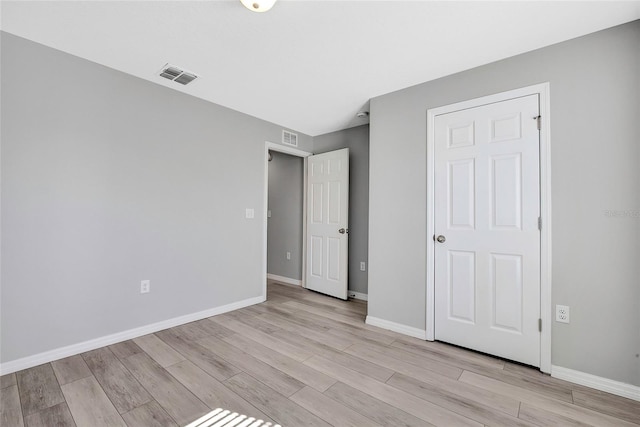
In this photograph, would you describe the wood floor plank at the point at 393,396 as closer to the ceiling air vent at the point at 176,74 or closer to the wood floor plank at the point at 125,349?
the wood floor plank at the point at 125,349

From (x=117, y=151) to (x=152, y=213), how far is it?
60 cm

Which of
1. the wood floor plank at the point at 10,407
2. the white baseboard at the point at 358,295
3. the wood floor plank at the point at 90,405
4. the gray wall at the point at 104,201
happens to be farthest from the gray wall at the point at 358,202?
the wood floor plank at the point at 10,407

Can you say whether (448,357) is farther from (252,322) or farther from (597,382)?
(252,322)

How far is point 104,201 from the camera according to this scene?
231 cm

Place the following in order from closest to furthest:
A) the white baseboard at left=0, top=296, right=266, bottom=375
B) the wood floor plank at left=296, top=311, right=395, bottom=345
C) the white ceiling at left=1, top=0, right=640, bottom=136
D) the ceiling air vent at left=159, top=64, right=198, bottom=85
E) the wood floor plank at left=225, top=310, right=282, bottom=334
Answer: the white ceiling at left=1, top=0, right=640, bottom=136, the white baseboard at left=0, top=296, right=266, bottom=375, the ceiling air vent at left=159, top=64, right=198, bottom=85, the wood floor plank at left=296, top=311, right=395, bottom=345, the wood floor plank at left=225, top=310, right=282, bottom=334

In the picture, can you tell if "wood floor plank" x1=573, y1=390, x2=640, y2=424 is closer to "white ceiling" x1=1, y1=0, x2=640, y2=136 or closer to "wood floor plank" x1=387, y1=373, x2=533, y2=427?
"wood floor plank" x1=387, y1=373, x2=533, y2=427

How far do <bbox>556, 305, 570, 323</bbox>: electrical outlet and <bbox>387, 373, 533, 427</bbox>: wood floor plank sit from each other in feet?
2.31

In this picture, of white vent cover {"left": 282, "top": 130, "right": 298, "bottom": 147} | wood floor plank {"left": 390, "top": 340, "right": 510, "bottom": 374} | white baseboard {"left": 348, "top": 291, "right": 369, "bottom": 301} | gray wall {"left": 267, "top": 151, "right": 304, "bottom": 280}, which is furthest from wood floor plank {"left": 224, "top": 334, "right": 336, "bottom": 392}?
white vent cover {"left": 282, "top": 130, "right": 298, "bottom": 147}

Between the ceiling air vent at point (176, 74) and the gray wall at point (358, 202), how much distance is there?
2.13 m

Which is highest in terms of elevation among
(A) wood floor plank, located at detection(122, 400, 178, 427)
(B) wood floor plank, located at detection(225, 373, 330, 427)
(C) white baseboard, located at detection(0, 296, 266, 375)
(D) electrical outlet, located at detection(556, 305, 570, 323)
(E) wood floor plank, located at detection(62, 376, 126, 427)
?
Result: (D) electrical outlet, located at detection(556, 305, 570, 323)

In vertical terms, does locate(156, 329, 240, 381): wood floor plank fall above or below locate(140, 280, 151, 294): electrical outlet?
below

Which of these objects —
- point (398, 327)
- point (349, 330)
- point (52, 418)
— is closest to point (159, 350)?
point (52, 418)

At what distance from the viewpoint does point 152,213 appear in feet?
8.53

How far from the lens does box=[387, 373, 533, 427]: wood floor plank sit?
4.97ft
